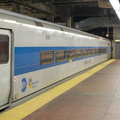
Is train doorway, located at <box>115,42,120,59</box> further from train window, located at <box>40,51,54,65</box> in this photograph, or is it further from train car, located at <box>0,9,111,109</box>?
train window, located at <box>40,51,54,65</box>

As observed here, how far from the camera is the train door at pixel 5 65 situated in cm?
512

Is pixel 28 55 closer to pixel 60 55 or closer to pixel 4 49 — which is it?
pixel 4 49

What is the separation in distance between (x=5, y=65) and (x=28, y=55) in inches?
45.2

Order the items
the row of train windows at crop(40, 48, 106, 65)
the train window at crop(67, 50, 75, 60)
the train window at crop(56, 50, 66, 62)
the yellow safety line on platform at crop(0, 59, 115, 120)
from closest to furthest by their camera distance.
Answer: the yellow safety line on platform at crop(0, 59, 115, 120) < the row of train windows at crop(40, 48, 106, 65) < the train window at crop(56, 50, 66, 62) < the train window at crop(67, 50, 75, 60)

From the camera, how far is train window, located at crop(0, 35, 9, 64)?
16.8ft

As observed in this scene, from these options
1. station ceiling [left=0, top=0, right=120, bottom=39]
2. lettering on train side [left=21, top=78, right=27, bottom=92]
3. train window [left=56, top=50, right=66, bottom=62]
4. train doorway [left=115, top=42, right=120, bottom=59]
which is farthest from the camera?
train doorway [left=115, top=42, right=120, bottom=59]

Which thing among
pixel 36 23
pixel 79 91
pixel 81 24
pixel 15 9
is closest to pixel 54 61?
pixel 79 91

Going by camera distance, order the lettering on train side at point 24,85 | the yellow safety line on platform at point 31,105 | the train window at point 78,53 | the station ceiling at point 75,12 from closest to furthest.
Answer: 1. the yellow safety line on platform at point 31,105
2. the lettering on train side at point 24,85
3. the train window at point 78,53
4. the station ceiling at point 75,12

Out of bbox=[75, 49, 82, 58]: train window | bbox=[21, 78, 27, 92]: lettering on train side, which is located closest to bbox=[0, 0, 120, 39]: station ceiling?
bbox=[75, 49, 82, 58]: train window

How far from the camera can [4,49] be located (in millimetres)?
5227

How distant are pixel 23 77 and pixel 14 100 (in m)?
0.68

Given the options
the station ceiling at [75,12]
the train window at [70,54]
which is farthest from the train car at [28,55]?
the station ceiling at [75,12]

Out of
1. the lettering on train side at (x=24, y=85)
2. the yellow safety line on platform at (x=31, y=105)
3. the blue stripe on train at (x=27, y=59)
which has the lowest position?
the yellow safety line on platform at (x=31, y=105)

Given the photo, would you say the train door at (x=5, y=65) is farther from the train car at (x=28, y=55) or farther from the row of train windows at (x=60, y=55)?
the row of train windows at (x=60, y=55)
